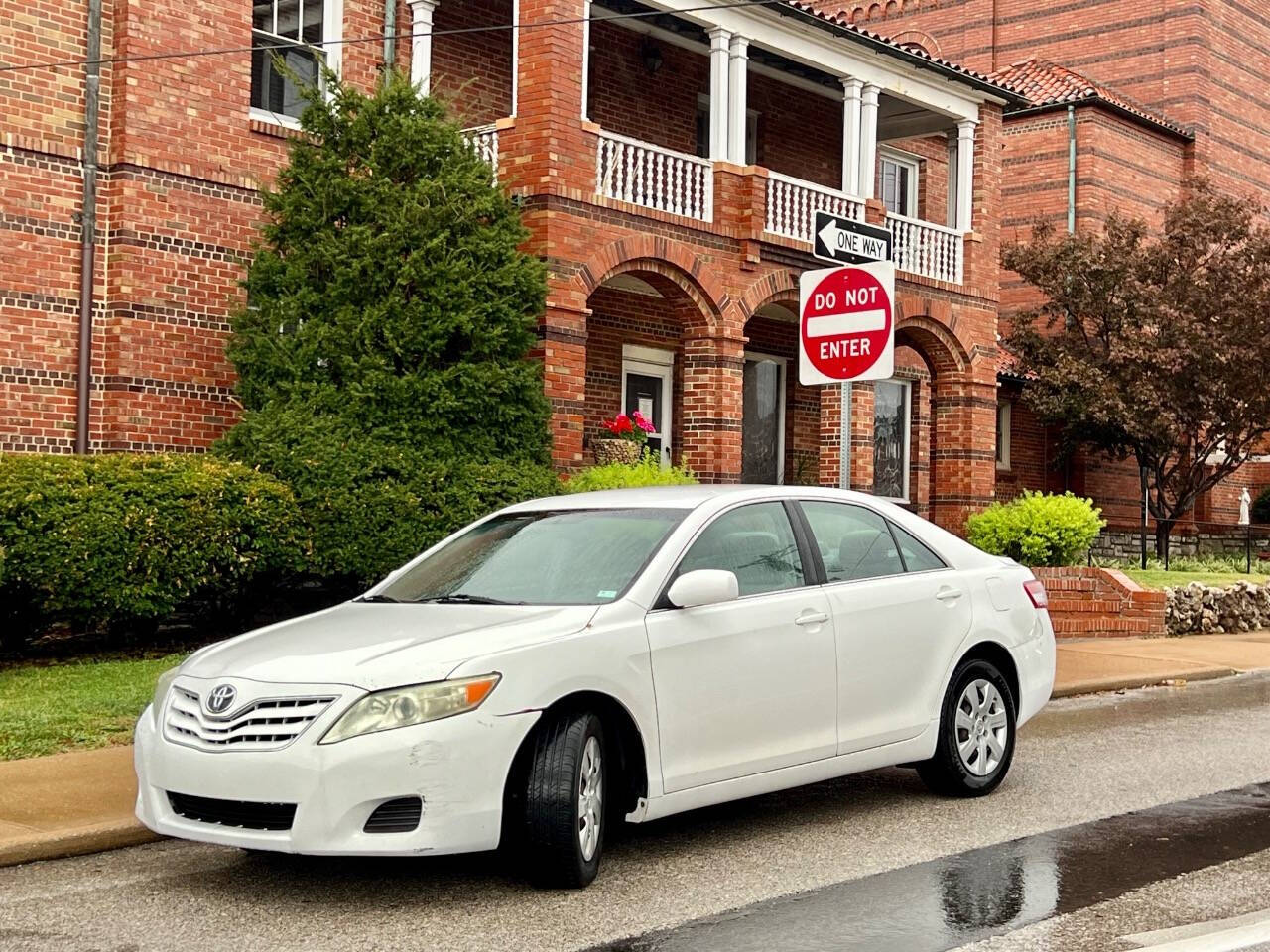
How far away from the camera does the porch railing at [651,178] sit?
17.1 m

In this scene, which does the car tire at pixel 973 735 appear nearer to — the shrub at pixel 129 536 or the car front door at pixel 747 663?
the car front door at pixel 747 663

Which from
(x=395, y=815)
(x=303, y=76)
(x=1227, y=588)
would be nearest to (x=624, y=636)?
(x=395, y=815)

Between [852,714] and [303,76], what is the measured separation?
11.9 metres

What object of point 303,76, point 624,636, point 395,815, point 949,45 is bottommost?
point 395,815

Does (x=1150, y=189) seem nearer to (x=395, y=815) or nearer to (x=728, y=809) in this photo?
(x=728, y=809)

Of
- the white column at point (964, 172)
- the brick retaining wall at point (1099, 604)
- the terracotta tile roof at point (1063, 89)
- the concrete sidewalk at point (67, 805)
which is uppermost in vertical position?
the terracotta tile roof at point (1063, 89)

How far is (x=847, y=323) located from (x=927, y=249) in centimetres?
1222

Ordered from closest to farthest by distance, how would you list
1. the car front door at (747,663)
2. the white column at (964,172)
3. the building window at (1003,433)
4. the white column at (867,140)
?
1. the car front door at (747,663)
2. the white column at (867,140)
3. the white column at (964,172)
4. the building window at (1003,433)

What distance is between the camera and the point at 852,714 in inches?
282

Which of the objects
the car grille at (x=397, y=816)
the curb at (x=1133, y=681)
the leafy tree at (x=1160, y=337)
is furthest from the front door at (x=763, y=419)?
the car grille at (x=397, y=816)

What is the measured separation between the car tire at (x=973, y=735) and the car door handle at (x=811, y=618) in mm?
1020

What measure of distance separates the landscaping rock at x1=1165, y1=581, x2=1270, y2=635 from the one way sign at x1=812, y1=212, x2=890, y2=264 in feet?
30.2

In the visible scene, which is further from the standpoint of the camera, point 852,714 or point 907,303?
point 907,303

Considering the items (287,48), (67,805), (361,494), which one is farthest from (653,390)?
(67,805)
